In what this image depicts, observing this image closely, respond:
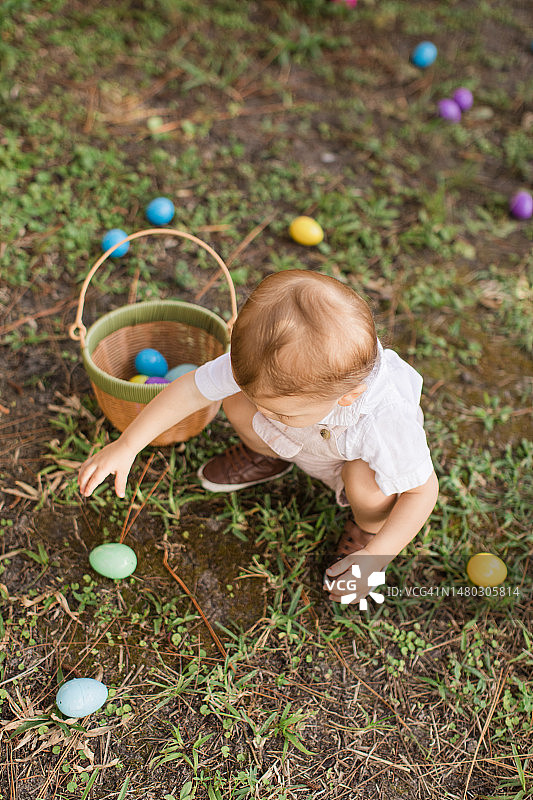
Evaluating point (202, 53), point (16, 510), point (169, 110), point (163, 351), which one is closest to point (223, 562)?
point (16, 510)

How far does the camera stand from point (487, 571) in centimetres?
190

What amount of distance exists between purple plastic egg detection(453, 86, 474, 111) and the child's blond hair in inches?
104

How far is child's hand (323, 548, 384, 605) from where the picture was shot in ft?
5.73

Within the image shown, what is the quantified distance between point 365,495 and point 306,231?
4.62 ft

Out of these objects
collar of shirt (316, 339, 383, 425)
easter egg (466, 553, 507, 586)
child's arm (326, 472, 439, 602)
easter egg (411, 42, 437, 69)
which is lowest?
easter egg (466, 553, 507, 586)

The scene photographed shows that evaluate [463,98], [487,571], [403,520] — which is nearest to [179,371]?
A: [403,520]

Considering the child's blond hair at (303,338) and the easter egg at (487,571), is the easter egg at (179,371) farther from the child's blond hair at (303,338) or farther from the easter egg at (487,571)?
the easter egg at (487,571)

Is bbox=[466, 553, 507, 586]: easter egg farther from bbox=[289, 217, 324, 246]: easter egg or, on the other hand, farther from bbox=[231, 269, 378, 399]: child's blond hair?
bbox=[289, 217, 324, 246]: easter egg

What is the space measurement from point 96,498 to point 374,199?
183 cm

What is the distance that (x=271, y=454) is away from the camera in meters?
1.96

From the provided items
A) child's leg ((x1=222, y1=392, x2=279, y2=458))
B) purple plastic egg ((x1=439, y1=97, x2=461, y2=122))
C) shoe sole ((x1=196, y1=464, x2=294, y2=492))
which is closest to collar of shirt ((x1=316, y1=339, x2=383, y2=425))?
child's leg ((x1=222, y1=392, x2=279, y2=458))

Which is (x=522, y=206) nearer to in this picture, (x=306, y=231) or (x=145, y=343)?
(x=306, y=231)

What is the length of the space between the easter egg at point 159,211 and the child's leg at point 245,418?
1.14m

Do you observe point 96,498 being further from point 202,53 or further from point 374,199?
point 202,53
